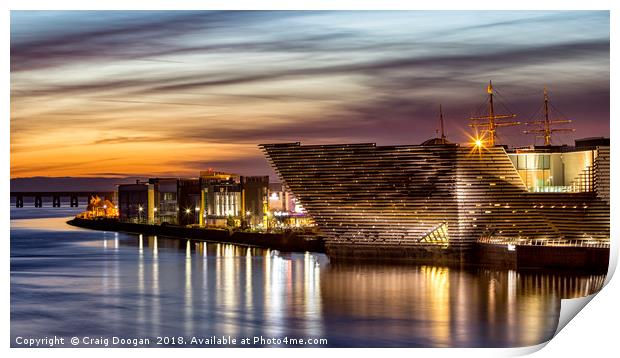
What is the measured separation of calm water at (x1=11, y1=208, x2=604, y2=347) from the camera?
68.4 ft

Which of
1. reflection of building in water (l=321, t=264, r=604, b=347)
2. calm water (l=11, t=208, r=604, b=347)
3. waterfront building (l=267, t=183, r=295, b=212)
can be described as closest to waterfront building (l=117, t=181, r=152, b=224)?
waterfront building (l=267, t=183, r=295, b=212)

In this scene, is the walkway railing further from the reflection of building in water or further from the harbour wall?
the harbour wall

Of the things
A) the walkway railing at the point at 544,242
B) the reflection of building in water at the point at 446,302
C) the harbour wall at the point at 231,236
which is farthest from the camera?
the harbour wall at the point at 231,236

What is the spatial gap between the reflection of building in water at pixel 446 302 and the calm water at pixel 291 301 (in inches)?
1.0

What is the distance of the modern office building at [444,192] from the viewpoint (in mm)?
31609

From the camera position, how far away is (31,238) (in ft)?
180

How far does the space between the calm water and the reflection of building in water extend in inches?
1.0

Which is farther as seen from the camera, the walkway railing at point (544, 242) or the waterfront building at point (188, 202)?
the waterfront building at point (188, 202)

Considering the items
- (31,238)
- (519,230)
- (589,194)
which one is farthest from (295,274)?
(31,238)

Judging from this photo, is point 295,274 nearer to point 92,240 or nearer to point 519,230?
point 519,230

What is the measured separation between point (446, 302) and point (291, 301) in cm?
373

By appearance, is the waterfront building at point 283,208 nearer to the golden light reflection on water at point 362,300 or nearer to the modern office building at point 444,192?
the golden light reflection on water at point 362,300

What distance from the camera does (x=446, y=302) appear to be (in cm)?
2438

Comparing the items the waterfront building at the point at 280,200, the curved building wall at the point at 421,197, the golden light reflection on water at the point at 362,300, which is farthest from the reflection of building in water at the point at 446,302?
the waterfront building at the point at 280,200
